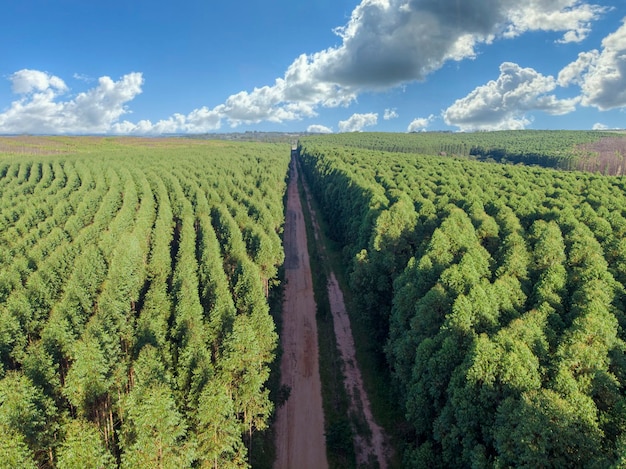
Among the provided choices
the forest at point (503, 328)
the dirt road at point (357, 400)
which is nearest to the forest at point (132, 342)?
the dirt road at point (357, 400)

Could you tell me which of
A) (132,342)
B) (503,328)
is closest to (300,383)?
(132,342)

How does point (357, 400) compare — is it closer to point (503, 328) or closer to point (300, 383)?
point (300, 383)

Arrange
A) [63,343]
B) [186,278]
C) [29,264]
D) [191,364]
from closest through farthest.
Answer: [191,364] < [63,343] < [186,278] < [29,264]

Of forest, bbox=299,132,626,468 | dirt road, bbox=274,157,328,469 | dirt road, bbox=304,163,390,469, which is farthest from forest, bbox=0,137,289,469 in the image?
forest, bbox=299,132,626,468

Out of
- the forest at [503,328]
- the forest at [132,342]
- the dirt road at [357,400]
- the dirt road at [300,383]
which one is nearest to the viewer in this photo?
the forest at [503,328]

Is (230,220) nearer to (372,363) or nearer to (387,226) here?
(387,226)

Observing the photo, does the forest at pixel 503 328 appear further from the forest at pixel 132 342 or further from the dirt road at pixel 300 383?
the forest at pixel 132 342

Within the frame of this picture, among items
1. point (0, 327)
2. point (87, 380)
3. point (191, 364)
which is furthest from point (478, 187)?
point (0, 327)
